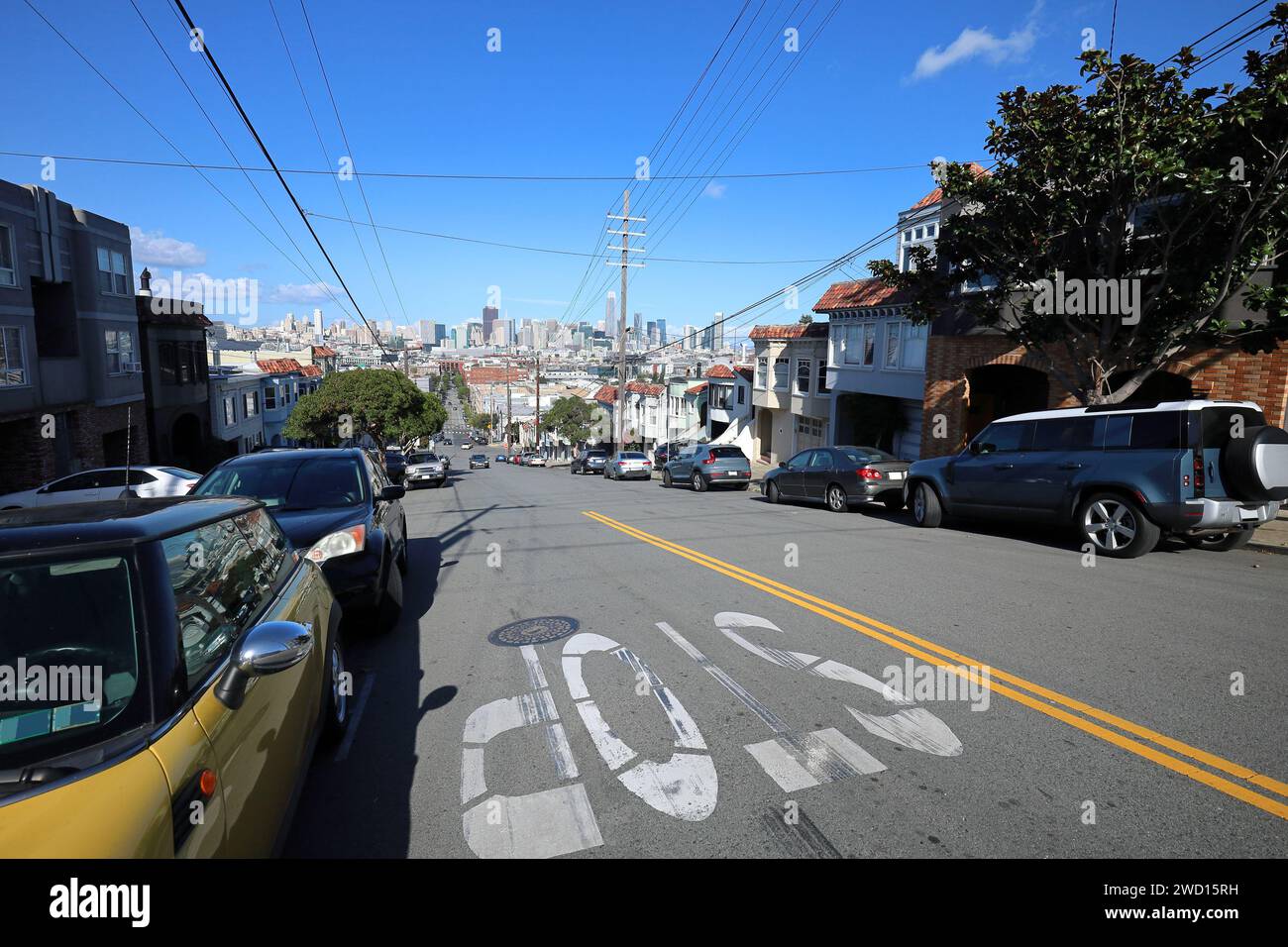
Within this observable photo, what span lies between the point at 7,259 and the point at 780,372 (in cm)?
2755

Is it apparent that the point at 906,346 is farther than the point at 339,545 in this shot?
Yes

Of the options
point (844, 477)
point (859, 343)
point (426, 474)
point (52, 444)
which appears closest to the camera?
point (844, 477)

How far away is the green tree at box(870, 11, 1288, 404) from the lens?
1018cm

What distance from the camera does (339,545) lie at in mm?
6246

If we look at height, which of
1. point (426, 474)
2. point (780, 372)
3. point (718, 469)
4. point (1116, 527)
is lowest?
point (426, 474)

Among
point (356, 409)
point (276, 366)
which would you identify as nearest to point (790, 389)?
point (356, 409)

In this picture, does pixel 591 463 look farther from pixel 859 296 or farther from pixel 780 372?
pixel 859 296

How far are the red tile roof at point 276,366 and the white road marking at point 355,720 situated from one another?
157ft

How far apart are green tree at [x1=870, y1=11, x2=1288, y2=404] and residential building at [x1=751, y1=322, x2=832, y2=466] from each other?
15.6m

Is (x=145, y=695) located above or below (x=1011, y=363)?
below

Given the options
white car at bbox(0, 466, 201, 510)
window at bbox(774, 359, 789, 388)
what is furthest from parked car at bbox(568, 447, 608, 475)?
white car at bbox(0, 466, 201, 510)

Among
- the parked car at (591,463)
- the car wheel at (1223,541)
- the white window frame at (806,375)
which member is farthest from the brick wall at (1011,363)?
the parked car at (591,463)

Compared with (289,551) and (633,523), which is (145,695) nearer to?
(289,551)

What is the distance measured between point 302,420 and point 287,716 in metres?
41.2
